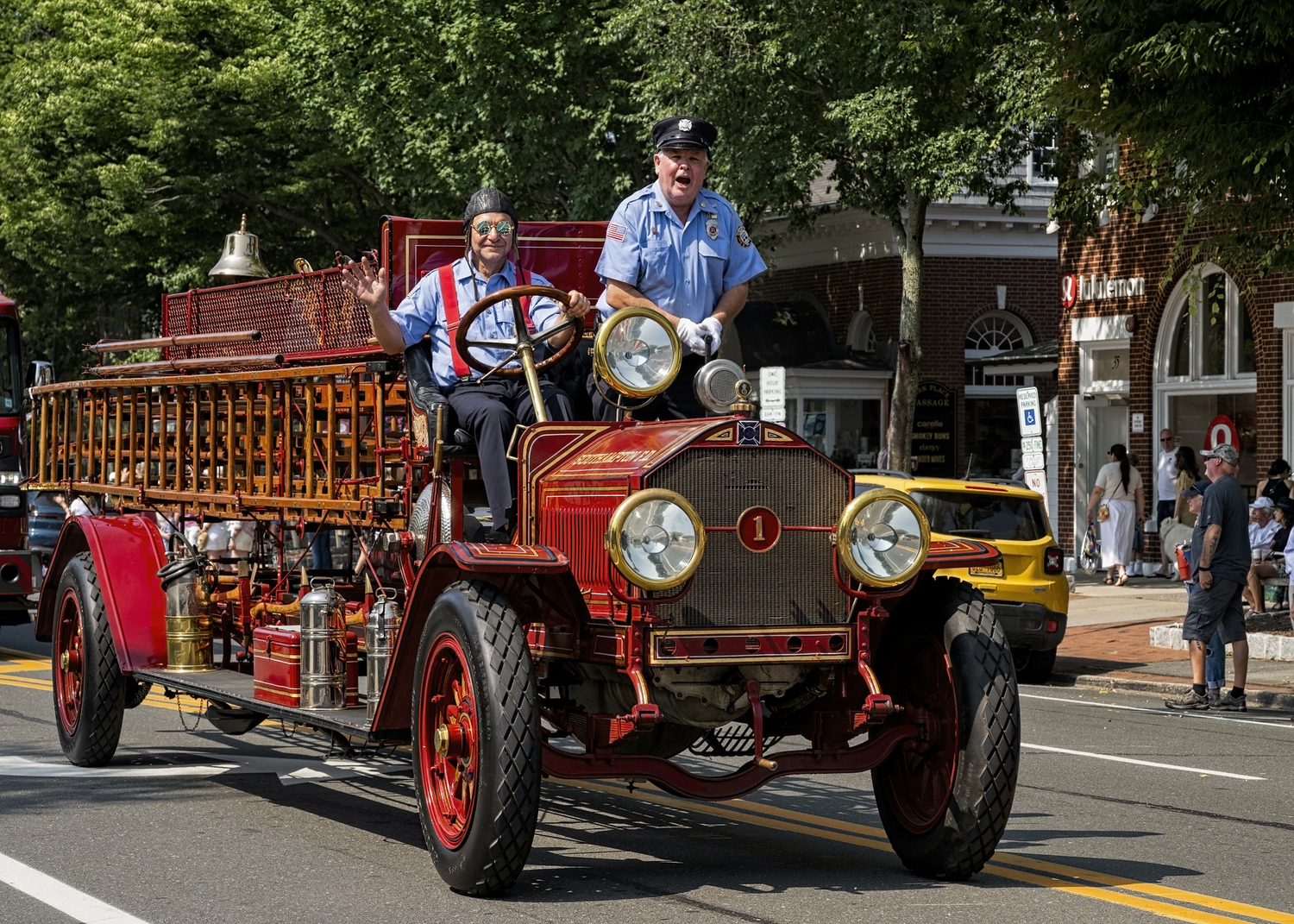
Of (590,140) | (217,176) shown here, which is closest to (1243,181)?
(590,140)

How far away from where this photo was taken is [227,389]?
30.3ft

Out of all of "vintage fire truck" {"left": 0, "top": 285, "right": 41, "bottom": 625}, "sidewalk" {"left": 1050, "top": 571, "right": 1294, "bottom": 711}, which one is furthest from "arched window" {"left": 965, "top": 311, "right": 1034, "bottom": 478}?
"vintage fire truck" {"left": 0, "top": 285, "right": 41, "bottom": 625}

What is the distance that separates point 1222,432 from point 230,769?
16899 millimetres

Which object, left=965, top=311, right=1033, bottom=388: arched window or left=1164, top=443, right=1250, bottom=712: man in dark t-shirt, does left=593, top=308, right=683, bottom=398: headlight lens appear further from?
left=965, top=311, right=1033, bottom=388: arched window

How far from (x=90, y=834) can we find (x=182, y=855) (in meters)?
Result: 0.69

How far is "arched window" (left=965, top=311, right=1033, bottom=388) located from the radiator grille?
2901 centimetres

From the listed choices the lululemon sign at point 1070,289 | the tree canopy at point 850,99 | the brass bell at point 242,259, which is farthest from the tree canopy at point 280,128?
the brass bell at point 242,259

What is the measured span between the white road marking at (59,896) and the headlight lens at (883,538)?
2.70 metres

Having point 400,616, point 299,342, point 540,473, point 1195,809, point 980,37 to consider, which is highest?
point 980,37

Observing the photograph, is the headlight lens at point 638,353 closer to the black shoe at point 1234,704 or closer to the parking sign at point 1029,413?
the black shoe at point 1234,704

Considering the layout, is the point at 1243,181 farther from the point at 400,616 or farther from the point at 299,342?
the point at 400,616

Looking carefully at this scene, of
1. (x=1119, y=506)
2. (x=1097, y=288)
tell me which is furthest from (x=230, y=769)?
(x=1097, y=288)

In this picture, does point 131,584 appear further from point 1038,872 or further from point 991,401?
point 991,401

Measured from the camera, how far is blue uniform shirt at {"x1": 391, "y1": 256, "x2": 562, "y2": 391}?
25.4 ft
